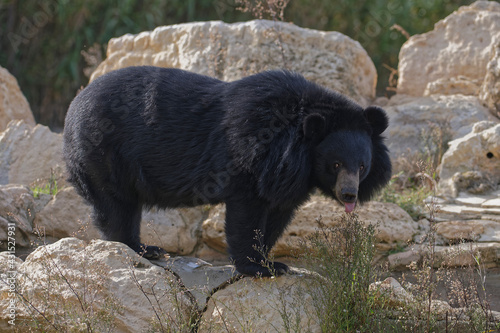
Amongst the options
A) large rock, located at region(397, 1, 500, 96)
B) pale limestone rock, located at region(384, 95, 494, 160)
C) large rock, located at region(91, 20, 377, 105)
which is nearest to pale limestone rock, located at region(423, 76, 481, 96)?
large rock, located at region(397, 1, 500, 96)

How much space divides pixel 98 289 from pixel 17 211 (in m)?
2.06

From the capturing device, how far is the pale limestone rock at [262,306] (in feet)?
12.7

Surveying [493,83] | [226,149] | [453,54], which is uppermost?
[453,54]

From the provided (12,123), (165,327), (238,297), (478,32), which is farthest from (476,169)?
(12,123)

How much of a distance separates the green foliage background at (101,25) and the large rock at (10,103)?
2322mm

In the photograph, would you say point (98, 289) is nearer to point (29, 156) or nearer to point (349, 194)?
point (349, 194)

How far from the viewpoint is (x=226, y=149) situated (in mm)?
4254

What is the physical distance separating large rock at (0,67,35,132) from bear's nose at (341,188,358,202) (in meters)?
5.70

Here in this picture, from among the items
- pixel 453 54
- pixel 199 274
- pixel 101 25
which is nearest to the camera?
pixel 199 274

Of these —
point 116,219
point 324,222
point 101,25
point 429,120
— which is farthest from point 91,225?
point 101,25

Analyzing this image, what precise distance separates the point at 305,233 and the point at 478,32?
15.0 feet

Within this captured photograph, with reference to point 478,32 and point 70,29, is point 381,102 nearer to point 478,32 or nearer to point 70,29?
point 478,32

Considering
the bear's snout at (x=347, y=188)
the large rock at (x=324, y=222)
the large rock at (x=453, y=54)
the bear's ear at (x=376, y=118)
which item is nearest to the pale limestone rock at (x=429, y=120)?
the large rock at (x=453, y=54)

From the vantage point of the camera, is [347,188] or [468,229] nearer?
[347,188]
